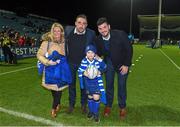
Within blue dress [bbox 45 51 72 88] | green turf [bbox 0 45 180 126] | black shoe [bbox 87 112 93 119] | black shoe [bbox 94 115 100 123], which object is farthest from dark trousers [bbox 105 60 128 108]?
blue dress [bbox 45 51 72 88]

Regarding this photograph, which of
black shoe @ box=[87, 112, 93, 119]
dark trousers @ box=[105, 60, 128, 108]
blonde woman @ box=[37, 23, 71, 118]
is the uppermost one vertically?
blonde woman @ box=[37, 23, 71, 118]

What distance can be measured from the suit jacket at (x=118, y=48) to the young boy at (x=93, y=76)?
408 mm

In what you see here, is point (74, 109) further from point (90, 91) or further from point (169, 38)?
point (169, 38)

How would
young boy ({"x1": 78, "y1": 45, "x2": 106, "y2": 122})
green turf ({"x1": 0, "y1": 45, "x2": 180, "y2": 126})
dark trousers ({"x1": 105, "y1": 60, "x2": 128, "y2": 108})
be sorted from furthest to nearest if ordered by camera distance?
dark trousers ({"x1": 105, "y1": 60, "x2": 128, "y2": 108}) → green turf ({"x1": 0, "y1": 45, "x2": 180, "y2": 126}) → young boy ({"x1": 78, "y1": 45, "x2": 106, "y2": 122})

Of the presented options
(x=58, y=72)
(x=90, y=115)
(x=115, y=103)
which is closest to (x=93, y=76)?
(x=58, y=72)

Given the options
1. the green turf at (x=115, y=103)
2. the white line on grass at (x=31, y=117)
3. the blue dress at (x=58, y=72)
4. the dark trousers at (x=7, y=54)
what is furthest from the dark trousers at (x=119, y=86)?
the dark trousers at (x=7, y=54)

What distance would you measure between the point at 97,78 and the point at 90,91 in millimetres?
296

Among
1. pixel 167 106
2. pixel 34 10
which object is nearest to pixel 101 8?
pixel 34 10

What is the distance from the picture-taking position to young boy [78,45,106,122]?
25.9ft

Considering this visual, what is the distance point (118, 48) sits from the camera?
27.0ft

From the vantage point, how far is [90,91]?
313 inches

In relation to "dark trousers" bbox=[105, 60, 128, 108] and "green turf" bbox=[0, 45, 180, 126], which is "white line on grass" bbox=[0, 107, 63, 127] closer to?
"green turf" bbox=[0, 45, 180, 126]

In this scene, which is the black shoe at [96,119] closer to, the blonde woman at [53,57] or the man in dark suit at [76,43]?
the blonde woman at [53,57]

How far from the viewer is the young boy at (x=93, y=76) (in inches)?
311
